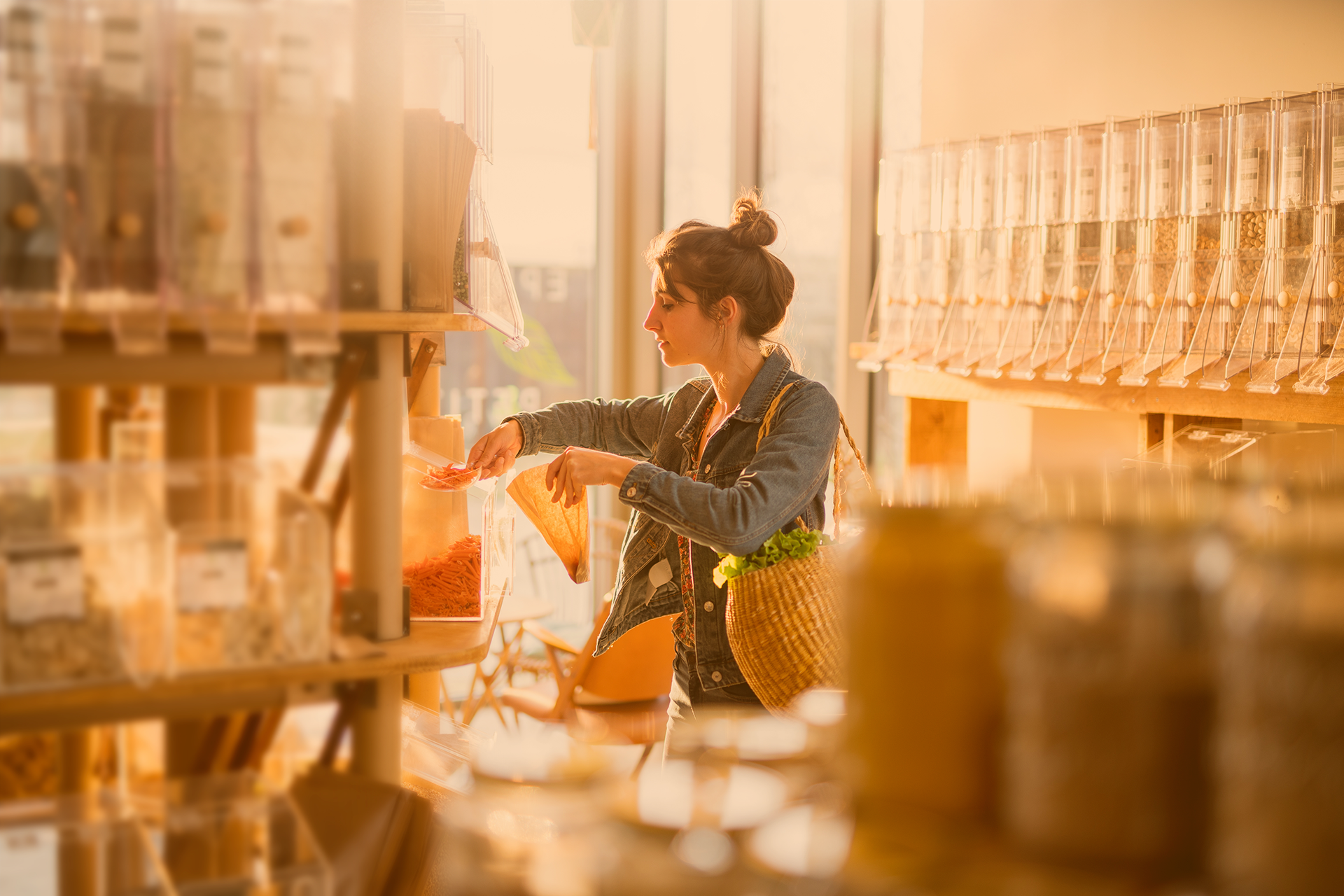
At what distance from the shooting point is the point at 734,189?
17.4 ft

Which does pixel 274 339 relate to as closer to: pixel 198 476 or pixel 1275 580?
pixel 198 476

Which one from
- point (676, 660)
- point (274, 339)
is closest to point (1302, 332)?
point (676, 660)

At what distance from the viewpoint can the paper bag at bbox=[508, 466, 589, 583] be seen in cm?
229

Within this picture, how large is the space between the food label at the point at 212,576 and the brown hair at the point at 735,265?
1.43m

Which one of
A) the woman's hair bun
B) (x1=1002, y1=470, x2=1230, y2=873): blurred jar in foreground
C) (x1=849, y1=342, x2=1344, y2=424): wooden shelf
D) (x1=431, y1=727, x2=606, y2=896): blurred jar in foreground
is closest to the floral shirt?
the woman's hair bun

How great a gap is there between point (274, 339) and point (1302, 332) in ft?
6.19

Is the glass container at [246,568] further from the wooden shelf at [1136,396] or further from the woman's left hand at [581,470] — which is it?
the wooden shelf at [1136,396]

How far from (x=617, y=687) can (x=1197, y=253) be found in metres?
2.41

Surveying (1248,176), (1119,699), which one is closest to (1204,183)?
(1248,176)

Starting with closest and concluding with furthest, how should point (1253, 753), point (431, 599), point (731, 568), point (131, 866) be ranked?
point (1253, 753)
point (131, 866)
point (431, 599)
point (731, 568)

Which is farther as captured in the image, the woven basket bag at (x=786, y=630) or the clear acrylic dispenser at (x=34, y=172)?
the woven basket bag at (x=786, y=630)

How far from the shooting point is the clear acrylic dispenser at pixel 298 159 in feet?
3.83

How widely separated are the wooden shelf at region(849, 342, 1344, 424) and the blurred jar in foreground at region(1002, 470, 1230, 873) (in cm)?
171

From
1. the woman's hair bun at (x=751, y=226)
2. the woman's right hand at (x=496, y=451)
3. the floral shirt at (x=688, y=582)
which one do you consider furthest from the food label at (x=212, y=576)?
the woman's hair bun at (x=751, y=226)
